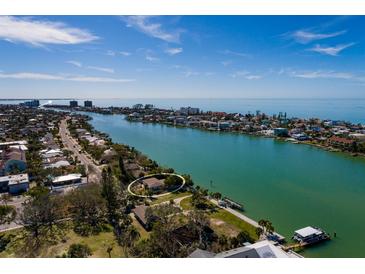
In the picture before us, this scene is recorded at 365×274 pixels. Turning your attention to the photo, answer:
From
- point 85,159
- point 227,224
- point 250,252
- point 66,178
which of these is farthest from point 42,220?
point 85,159

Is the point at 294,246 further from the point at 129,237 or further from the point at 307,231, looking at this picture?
the point at 129,237

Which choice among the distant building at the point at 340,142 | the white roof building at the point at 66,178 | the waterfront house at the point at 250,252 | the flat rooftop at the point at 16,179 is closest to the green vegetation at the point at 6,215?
the flat rooftop at the point at 16,179

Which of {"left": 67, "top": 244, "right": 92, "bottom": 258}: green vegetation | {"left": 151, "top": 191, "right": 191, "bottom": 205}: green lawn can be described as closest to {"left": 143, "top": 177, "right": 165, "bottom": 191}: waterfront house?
{"left": 151, "top": 191, "right": 191, "bottom": 205}: green lawn

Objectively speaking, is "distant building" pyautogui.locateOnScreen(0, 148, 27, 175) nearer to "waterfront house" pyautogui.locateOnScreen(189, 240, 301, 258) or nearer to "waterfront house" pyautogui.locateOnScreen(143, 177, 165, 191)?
"waterfront house" pyautogui.locateOnScreen(143, 177, 165, 191)

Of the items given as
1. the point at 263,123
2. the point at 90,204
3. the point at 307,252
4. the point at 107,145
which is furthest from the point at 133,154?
the point at 263,123

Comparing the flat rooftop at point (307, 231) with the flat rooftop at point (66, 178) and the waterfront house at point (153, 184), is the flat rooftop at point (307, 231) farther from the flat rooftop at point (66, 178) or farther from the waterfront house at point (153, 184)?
the flat rooftop at point (66, 178)

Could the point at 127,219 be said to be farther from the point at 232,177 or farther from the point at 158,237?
the point at 232,177
